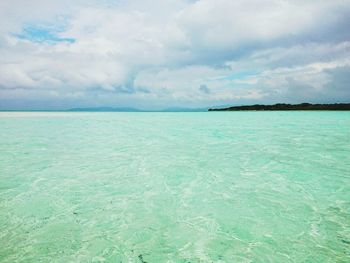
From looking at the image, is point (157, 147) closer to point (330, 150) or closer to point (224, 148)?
point (224, 148)

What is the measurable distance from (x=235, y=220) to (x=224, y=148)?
9954mm

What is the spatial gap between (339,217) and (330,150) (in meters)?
9.78

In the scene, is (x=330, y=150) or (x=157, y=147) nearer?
(x=330, y=150)

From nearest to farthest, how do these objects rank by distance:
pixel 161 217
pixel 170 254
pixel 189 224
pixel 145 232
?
1. pixel 170 254
2. pixel 145 232
3. pixel 189 224
4. pixel 161 217

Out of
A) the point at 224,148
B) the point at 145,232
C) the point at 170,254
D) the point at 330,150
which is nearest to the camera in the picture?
the point at 170,254

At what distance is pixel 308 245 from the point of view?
15.9 ft

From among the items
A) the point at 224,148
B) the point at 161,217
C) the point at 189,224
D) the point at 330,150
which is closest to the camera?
the point at 189,224

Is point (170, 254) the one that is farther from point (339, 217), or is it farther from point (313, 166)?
point (313, 166)

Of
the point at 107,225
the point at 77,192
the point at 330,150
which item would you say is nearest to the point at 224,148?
the point at 330,150

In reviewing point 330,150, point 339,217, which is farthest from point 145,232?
point 330,150

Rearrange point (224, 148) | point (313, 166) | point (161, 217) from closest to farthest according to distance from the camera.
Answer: point (161, 217), point (313, 166), point (224, 148)

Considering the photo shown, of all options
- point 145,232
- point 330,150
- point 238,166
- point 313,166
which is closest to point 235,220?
point 145,232

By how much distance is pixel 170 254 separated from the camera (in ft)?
15.1

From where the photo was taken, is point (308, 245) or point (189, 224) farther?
point (189, 224)
